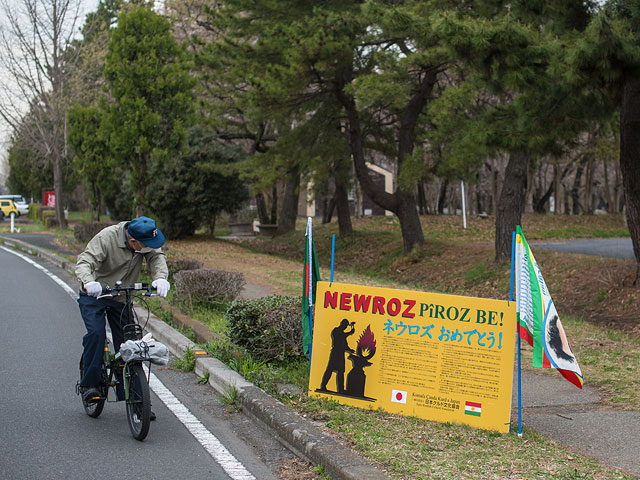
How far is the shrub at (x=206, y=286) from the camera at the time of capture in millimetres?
11586

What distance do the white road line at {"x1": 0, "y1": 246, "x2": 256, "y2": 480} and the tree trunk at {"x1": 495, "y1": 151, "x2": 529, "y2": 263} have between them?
12716 mm

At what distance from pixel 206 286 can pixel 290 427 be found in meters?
6.36

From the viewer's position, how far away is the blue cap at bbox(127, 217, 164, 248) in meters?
5.82

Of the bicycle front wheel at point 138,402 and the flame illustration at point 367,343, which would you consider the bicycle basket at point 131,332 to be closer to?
the bicycle front wheel at point 138,402

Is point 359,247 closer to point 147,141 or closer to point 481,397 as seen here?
point 147,141

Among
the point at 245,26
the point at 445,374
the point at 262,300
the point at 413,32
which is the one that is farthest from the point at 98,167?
the point at 445,374

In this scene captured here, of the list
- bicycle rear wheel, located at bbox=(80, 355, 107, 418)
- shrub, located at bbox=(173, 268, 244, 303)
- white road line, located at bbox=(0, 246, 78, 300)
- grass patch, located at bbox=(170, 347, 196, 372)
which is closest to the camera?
bicycle rear wheel, located at bbox=(80, 355, 107, 418)

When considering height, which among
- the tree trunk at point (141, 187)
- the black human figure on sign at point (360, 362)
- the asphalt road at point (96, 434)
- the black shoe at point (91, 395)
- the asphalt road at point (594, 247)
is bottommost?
the asphalt road at point (96, 434)

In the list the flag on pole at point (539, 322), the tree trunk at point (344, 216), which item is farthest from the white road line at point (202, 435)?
the tree trunk at point (344, 216)

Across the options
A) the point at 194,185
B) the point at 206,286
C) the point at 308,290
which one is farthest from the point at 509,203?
the point at 194,185

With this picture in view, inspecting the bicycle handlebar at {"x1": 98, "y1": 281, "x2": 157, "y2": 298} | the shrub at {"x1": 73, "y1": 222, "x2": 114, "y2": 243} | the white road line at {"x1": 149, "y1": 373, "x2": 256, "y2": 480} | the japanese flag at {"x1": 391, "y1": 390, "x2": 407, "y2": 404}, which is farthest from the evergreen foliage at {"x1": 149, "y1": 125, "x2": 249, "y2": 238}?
the japanese flag at {"x1": 391, "y1": 390, "x2": 407, "y2": 404}

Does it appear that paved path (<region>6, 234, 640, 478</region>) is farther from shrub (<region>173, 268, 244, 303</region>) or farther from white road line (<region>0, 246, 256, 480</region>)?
shrub (<region>173, 268, 244, 303</region>)

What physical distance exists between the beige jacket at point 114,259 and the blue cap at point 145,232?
0.69 ft

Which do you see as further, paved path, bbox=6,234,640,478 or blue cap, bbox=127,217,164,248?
blue cap, bbox=127,217,164,248
